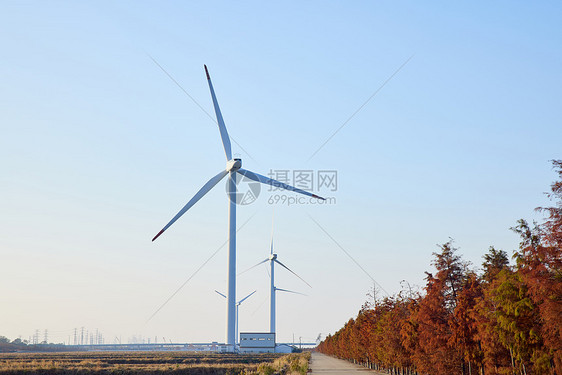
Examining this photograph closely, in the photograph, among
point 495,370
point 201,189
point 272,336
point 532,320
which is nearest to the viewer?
point 532,320

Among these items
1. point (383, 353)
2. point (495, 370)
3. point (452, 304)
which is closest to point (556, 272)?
point (495, 370)

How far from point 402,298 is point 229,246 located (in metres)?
35.8

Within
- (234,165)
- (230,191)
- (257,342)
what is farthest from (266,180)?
(257,342)

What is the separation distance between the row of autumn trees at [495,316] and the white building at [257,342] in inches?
5058

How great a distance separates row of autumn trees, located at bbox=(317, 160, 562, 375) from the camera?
89.2 ft

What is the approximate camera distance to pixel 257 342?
606ft

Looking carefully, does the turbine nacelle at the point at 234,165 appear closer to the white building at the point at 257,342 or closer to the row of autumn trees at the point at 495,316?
the row of autumn trees at the point at 495,316

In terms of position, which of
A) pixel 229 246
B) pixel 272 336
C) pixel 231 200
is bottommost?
pixel 272 336

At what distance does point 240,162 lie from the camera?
82.4 meters

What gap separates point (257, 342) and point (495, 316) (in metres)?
158

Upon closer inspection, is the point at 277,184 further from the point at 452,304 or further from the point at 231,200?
the point at 452,304

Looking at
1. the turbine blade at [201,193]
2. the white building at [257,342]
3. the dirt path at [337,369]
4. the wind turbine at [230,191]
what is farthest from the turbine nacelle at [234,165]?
the white building at [257,342]

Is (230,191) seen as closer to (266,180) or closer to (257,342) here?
(266,180)

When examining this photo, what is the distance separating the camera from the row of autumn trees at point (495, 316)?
89.2ft
